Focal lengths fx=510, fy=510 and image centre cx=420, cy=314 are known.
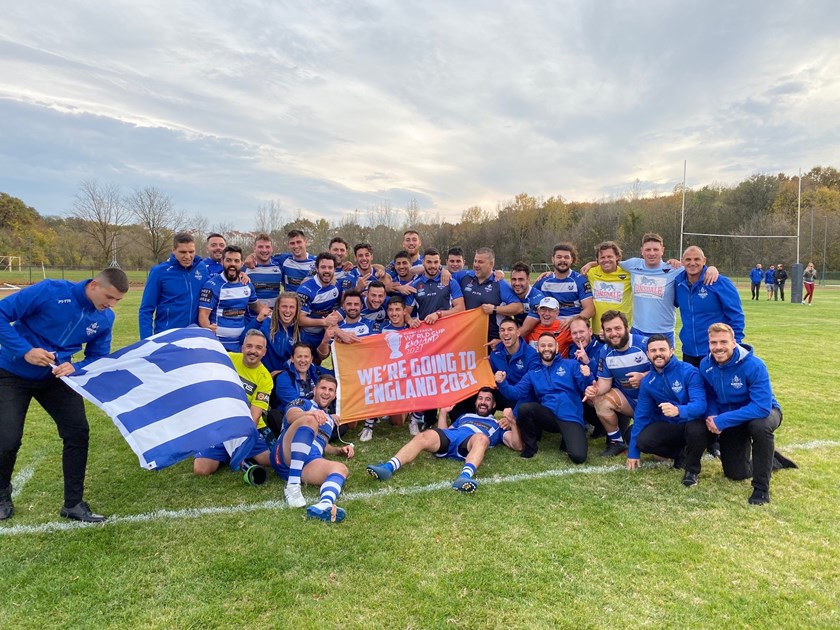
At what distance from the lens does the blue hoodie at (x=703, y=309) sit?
5484 millimetres

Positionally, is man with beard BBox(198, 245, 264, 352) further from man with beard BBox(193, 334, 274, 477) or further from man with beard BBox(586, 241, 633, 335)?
man with beard BBox(586, 241, 633, 335)

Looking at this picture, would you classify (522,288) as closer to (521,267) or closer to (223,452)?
(521,267)

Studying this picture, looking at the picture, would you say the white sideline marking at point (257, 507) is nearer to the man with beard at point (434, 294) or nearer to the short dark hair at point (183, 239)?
the man with beard at point (434, 294)

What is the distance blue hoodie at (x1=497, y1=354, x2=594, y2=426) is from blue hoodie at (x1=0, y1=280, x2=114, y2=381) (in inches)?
170

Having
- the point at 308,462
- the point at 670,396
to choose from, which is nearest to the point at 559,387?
the point at 670,396

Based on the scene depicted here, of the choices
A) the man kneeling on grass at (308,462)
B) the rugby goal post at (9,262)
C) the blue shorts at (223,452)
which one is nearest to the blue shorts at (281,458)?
the man kneeling on grass at (308,462)

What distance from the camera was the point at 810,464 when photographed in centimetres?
507

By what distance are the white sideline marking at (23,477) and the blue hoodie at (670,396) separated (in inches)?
227

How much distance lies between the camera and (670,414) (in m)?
4.64

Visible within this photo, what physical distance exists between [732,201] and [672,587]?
63918 mm

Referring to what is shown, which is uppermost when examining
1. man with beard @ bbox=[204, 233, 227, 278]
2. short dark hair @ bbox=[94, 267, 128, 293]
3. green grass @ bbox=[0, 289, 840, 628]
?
man with beard @ bbox=[204, 233, 227, 278]

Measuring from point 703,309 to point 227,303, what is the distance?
5.61 metres

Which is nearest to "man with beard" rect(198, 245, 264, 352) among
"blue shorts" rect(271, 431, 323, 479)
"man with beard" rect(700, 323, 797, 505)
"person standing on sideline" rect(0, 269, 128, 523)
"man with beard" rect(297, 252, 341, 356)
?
"man with beard" rect(297, 252, 341, 356)

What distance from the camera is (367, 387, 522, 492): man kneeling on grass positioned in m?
4.76
